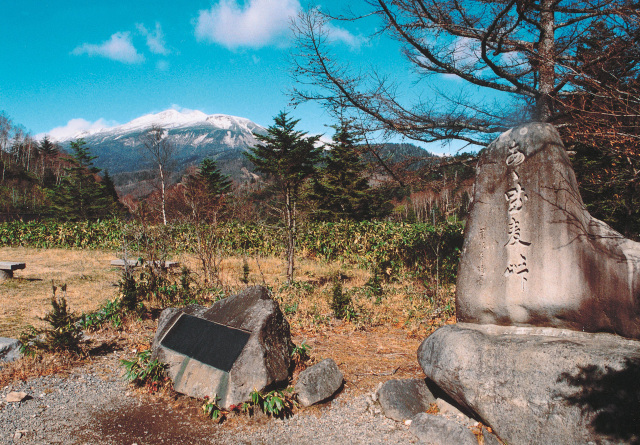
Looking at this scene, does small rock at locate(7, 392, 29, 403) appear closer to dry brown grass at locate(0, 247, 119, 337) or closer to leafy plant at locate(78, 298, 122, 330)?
leafy plant at locate(78, 298, 122, 330)

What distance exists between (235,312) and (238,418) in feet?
3.64

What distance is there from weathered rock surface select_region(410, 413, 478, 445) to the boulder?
1.35 meters

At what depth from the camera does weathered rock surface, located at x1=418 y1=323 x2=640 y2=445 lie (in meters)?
2.45

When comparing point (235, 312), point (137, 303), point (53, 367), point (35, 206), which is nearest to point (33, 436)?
point (53, 367)

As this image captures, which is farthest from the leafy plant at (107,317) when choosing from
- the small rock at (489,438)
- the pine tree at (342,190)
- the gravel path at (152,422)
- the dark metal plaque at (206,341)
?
the pine tree at (342,190)

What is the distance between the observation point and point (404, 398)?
11.9ft

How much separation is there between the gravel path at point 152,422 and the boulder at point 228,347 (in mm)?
256

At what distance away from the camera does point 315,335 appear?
5723 mm

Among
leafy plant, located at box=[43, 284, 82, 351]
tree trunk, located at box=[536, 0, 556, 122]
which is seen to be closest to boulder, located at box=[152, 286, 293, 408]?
leafy plant, located at box=[43, 284, 82, 351]

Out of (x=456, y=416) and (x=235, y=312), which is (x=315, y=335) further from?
(x=456, y=416)

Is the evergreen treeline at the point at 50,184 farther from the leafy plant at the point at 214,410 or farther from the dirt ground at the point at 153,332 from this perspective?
the leafy plant at the point at 214,410

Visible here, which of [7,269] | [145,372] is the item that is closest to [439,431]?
[145,372]

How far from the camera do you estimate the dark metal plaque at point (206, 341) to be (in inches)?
146

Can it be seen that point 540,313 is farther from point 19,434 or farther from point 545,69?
point 19,434
